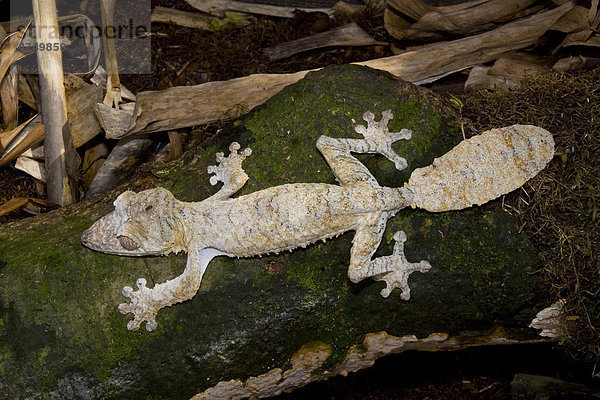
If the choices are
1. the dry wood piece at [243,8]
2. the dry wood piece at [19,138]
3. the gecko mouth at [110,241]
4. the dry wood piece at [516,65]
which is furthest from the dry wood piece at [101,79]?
the dry wood piece at [516,65]

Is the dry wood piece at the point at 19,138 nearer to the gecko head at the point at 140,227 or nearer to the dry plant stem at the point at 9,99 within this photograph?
the dry plant stem at the point at 9,99

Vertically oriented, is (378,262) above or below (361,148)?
below

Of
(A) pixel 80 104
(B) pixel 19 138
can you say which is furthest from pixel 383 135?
(B) pixel 19 138

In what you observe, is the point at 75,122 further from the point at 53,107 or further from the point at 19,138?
the point at 19,138

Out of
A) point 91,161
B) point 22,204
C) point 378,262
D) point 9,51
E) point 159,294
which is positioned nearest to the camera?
point 159,294

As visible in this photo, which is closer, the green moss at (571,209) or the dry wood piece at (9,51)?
the green moss at (571,209)

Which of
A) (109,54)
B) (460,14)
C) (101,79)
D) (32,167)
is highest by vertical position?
(460,14)

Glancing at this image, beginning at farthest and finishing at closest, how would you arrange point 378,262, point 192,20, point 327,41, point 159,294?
point 192,20
point 327,41
point 378,262
point 159,294

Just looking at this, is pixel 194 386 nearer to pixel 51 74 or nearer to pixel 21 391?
pixel 21 391
